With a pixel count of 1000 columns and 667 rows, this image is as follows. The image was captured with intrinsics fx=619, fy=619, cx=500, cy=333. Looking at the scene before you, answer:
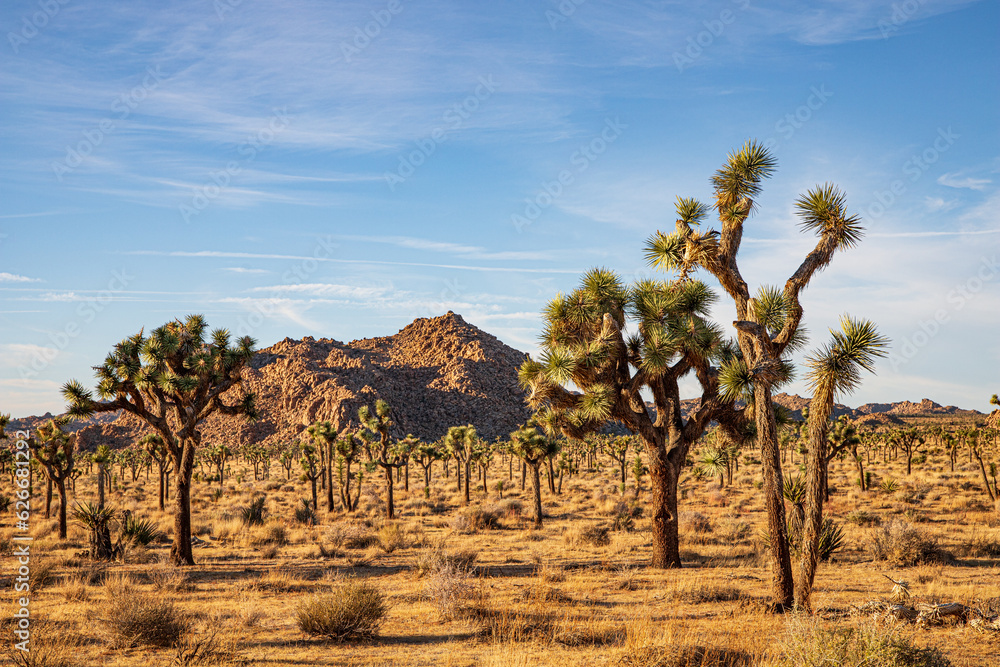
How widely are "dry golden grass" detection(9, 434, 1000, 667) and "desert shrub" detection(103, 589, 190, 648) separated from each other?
0.08m

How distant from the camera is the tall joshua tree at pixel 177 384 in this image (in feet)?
53.4

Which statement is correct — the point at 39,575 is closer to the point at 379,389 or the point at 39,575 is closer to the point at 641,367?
the point at 641,367

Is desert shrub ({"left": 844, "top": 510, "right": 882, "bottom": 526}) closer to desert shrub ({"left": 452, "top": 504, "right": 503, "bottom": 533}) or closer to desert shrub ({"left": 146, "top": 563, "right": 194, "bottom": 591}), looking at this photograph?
desert shrub ({"left": 452, "top": 504, "right": 503, "bottom": 533})

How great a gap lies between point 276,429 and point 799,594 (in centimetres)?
11308

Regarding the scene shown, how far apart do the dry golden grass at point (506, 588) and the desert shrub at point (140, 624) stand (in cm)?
8

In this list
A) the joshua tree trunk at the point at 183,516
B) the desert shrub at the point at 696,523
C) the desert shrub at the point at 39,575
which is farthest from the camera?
the desert shrub at the point at 696,523

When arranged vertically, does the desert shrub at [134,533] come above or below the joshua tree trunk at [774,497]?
below

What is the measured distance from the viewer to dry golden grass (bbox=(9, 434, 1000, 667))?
8.41 metres

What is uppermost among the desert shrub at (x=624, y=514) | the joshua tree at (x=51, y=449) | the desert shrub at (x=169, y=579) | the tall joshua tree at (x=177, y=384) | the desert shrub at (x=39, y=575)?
the tall joshua tree at (x=177, y=384)

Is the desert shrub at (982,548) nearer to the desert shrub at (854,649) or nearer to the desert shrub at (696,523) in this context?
the desert shrub at (696,523)

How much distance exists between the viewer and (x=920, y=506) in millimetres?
27219

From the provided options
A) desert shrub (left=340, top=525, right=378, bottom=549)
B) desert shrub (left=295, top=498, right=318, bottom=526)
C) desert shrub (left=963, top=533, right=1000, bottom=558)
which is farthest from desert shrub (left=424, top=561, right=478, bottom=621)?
desert shrub (left=295, top=498, right=318, bottom=526)

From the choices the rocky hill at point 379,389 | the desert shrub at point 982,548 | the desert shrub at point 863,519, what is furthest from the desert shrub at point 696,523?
the rocky hill at point 379,389

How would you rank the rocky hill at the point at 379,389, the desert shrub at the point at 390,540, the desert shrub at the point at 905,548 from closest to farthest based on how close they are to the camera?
the desert shrub at the point at 905,548 → the desert shrub at the point at 390,540 → the rocky hill at the point at 379,389
